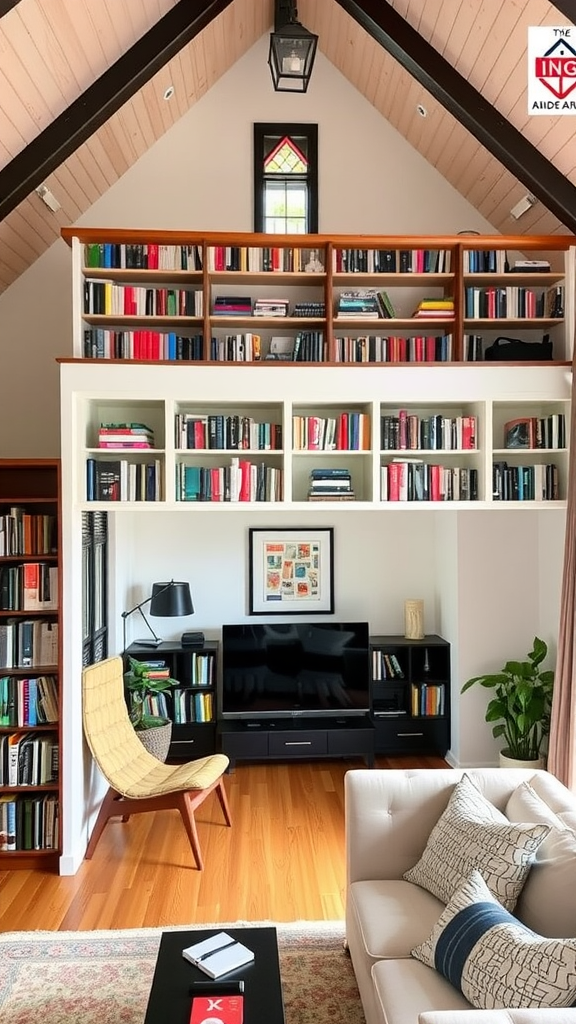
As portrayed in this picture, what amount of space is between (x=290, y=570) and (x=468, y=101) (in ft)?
10.3

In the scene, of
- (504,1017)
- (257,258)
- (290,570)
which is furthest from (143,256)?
(504,1017)

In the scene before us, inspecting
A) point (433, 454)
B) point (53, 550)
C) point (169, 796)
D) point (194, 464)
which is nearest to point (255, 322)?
point (194, 464)

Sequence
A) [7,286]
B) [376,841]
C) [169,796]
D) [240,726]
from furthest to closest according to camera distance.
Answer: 1. [240,726]
2. [7,286]
3. [169,796]
4. [376,841]

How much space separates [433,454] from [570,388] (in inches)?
32.1

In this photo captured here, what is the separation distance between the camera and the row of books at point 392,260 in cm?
405

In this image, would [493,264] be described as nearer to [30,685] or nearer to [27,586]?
[27,586]

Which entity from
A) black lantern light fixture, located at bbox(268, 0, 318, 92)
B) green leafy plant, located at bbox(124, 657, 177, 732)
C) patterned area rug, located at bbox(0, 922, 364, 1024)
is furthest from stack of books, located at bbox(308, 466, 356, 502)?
patterned area rug, located at bbox(0, 922, 364, 1024)

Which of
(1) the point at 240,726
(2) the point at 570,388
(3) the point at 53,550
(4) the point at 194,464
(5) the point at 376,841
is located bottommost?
(1) the point at 240,726

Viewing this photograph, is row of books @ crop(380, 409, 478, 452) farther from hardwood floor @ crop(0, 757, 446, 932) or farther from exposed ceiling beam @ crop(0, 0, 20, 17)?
exposed ceiling beam @ crop(0, 0, 20, 17)

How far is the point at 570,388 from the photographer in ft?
12.7

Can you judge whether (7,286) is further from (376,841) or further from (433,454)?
(376,841)

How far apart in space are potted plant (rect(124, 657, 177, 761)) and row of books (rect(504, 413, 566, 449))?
250cm

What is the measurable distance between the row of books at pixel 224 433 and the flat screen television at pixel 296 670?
1.58 metres

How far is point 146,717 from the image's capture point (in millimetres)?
4352
